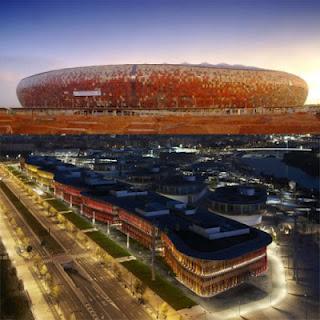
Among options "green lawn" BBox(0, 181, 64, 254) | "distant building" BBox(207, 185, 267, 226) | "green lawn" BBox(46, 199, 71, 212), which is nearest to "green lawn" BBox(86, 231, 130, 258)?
"green lawn" BBox(0, 181, 64, 254)

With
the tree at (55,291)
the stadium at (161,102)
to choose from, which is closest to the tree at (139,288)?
the tree at (55,291)

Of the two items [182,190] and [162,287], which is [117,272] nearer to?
[162,287]

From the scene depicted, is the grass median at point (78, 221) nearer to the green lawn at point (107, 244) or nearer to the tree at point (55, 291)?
the green lawn at point (107, 244)

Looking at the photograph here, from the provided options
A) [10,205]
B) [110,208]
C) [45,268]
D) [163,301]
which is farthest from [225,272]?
[10,205]

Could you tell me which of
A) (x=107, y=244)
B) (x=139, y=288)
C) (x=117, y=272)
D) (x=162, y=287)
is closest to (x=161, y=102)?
(x=107, y=244)

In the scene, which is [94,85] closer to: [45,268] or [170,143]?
[170,143]

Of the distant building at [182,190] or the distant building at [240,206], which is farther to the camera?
the distant building at [182,190]
